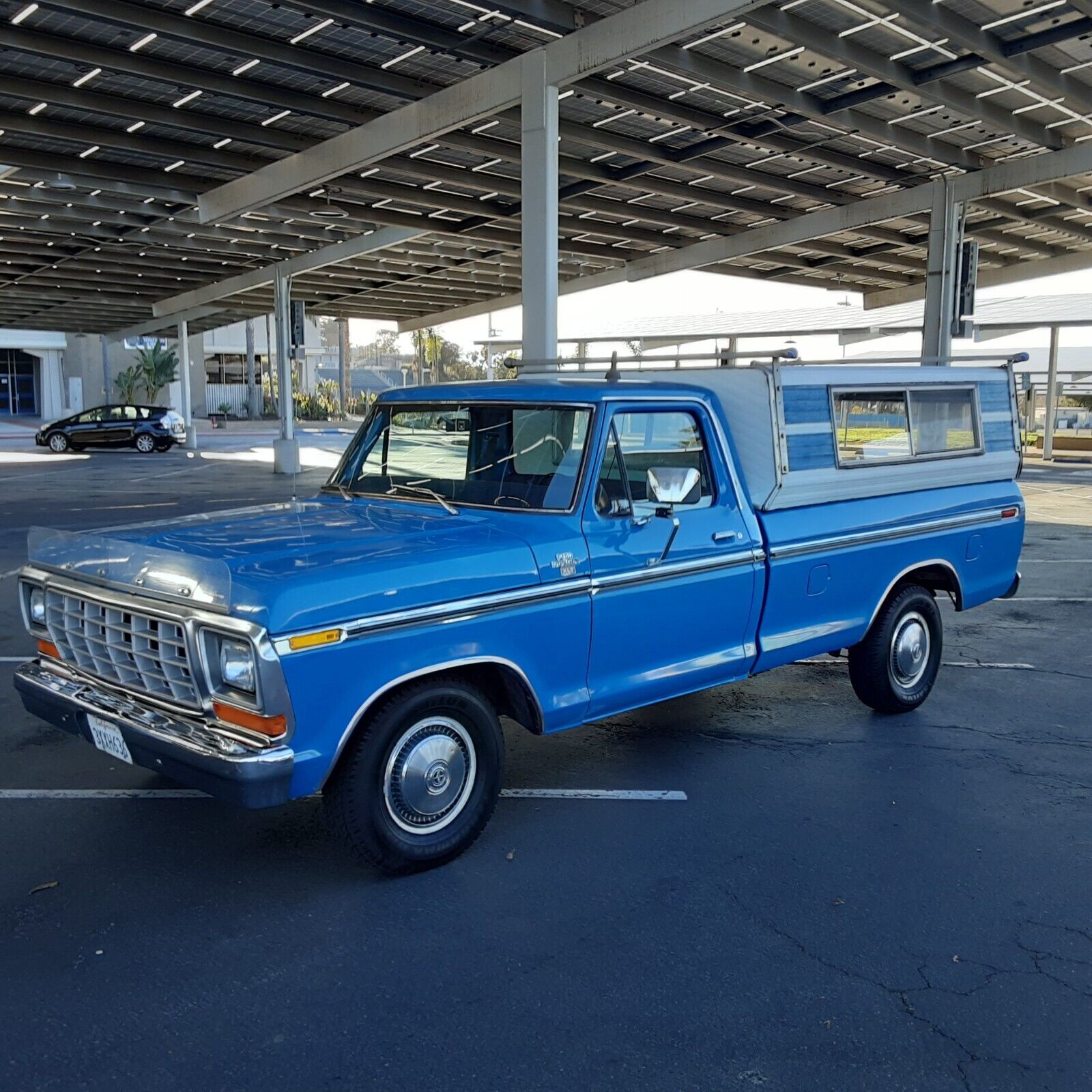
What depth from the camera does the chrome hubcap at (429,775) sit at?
4.26 m

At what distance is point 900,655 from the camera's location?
21.5 feet

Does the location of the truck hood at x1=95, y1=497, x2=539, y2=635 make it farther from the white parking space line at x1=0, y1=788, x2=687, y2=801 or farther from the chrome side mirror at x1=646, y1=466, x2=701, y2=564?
the white parking space line at x1=0, y1=788, x2=687, y2=801

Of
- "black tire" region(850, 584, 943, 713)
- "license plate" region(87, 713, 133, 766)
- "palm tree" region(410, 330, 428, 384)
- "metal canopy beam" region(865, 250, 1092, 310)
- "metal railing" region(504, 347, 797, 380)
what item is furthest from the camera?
"palm tree" region(410, 330, 428, 384)

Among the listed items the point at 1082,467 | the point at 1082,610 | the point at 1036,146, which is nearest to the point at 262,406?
the point at 1082,467

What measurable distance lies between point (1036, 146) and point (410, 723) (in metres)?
16.7

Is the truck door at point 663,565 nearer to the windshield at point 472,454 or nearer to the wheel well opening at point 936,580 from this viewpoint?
the windshield at point 472,454

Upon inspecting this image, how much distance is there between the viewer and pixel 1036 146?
55.6ft

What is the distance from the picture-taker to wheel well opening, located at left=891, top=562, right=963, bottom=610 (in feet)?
21.4

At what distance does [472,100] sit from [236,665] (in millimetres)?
10393

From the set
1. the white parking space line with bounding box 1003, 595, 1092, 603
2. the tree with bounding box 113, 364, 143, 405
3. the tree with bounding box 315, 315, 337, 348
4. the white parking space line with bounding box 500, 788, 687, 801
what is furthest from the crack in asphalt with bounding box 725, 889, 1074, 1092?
the tree with bounding box 315, 315, 337, 348

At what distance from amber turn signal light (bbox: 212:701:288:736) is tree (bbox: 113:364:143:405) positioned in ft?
163

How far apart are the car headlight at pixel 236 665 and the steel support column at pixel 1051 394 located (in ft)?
94.8

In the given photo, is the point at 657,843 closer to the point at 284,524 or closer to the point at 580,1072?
the point at 580,1072

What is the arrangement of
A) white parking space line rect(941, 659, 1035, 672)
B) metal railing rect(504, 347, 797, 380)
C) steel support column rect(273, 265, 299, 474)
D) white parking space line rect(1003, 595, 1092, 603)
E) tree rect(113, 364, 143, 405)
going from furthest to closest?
tree rect(113, 364, 143, 405) < steel support column rect(273, 265, 299, 474) < white parking space line rect(1003, 595, 1092, 603) < white parking space line rect(941, 659, 1035, 672) < metal railing rect(504, 347, 797, 380)
